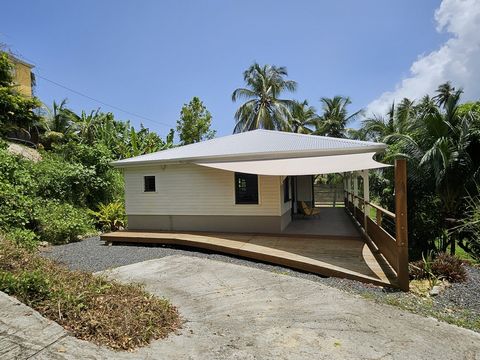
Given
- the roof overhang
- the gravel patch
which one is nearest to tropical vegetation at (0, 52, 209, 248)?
the gravel patch

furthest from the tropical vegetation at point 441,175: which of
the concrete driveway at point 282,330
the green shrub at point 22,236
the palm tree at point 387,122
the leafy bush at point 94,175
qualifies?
the leafy bush at point 94,175

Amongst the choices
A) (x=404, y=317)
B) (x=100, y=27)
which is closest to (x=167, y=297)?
(x=404, y=317)

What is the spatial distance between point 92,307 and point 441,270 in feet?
22.6

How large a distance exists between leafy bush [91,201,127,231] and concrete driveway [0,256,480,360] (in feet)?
28.4

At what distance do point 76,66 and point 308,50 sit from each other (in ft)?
64.3

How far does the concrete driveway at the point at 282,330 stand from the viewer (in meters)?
3.41

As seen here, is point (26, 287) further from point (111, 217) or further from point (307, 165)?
point (111, 217)

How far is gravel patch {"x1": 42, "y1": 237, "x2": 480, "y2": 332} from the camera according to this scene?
498 cm

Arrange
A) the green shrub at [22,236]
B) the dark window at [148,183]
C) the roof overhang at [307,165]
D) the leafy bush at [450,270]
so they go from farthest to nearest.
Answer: the dark window at [148,183], the green shrub at [22,236], the roof overhang at [307,165], the leafy bush at [450,270]

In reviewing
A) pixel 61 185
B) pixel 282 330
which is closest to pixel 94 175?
pixel 61 185

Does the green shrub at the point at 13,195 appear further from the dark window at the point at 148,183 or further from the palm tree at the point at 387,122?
the palm tree at the point at 387,122

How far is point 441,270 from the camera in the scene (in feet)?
21.3

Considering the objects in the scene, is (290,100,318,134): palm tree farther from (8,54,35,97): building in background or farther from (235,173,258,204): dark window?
(8,54,35,97): building in background

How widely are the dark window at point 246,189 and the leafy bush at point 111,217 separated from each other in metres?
6.58
